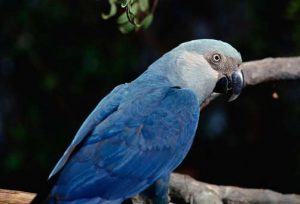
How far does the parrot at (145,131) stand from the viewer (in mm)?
1978

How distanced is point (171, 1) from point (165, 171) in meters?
2.26

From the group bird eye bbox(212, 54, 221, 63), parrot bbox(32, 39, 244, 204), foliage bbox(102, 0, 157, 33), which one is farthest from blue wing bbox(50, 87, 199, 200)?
foliage bbox(102, 0, 157, 33)

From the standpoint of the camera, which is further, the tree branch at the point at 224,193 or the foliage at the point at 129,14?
the tree branch at the point at 224,193

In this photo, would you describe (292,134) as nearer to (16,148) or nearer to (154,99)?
(16,148)

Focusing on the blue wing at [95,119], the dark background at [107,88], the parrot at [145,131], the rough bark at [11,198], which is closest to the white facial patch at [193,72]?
the parrot at [145,131]

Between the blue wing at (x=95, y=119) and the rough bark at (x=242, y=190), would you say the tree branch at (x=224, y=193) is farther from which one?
the blue wing at (x=95, y=119)

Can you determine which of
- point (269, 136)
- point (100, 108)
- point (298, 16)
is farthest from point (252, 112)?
point (100, 108)

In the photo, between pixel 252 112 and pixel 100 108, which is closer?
pixel 100 108

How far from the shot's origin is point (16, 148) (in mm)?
3734

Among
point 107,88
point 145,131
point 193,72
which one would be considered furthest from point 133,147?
point 107,88

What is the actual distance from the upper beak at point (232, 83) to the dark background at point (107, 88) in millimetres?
1298

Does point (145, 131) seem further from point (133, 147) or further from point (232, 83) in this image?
point (232, 83)

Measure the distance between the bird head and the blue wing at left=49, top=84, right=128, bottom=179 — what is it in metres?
0.19

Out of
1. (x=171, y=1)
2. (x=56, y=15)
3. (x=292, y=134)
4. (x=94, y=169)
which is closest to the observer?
(x=94, y=169)
